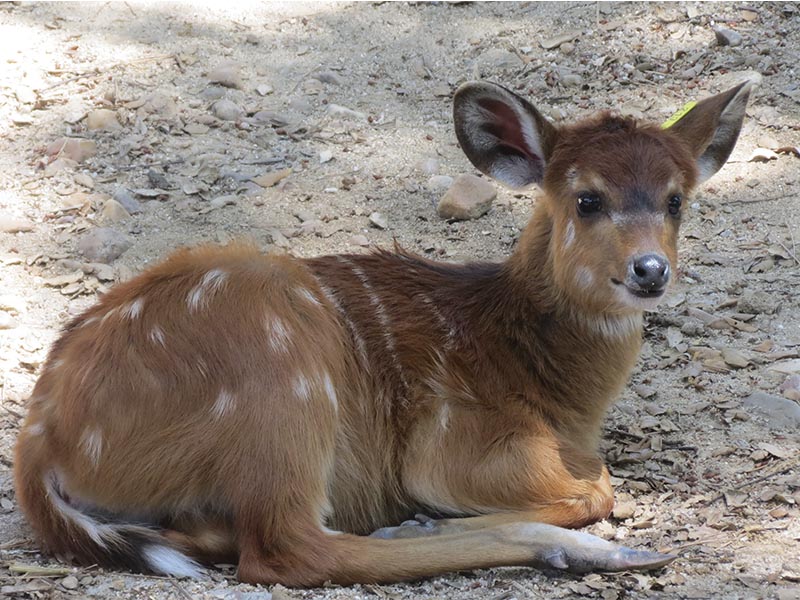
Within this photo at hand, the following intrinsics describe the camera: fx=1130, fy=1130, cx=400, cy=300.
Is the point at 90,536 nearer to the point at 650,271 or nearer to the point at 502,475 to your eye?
the point at 502,475

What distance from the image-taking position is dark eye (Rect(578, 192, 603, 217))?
4.99 m

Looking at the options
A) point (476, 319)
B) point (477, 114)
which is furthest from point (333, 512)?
point (477, 114)

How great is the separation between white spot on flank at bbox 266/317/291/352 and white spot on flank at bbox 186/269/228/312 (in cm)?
30

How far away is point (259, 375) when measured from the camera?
4668mm

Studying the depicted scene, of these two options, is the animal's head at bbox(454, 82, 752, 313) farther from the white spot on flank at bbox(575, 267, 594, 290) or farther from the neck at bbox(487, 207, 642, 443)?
the neck at bbox(487, 207, 642, 443)

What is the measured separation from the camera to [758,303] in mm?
6555

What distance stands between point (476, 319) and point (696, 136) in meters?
1.39

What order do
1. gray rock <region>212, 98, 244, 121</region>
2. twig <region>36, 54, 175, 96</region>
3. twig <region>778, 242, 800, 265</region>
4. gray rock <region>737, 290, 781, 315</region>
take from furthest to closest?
twig <region>36, 54, 175, 96</region> → gray rock <region>212, 98, 244, 121</region> → twig <region>778, 242, 800, 265</region> → gray rock <region>737, 290, 781, 315</region>

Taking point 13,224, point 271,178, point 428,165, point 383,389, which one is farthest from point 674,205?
point 13,224

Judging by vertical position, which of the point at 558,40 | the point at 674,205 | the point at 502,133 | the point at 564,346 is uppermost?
the point at 558,40

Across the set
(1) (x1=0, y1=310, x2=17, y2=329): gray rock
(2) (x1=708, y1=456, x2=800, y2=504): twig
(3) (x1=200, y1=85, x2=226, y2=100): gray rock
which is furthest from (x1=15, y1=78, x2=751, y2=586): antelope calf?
(3) (x1=200, y1=85, x2=226, y2=100): gray rock

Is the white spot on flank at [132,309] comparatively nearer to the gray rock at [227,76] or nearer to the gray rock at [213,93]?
the gray rock at [213,93]

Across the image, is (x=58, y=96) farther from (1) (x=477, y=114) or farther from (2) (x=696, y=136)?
(2) (x=696, y=136)

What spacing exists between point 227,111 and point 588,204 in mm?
3969
